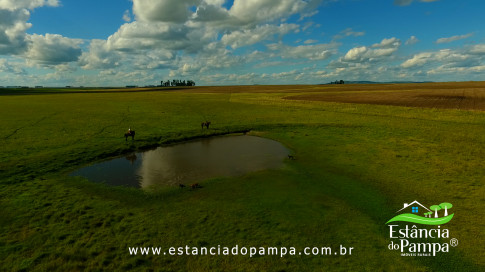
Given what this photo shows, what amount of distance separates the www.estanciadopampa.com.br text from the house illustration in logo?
573cm

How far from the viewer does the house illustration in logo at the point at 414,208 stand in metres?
13.8

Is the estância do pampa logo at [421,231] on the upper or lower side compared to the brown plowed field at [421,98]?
lower

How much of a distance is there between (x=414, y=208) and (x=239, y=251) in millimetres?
10990

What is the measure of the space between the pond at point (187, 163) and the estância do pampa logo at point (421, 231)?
10.6 meters

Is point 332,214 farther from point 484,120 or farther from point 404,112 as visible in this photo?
point 404,112

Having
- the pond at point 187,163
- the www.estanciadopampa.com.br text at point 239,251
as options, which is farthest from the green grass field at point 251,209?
the pond at point 187,163

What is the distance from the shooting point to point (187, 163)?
22922 mm

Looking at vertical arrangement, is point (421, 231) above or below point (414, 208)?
below

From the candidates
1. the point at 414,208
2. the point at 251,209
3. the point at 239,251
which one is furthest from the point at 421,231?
the point at 239,251

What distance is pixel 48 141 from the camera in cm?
2880

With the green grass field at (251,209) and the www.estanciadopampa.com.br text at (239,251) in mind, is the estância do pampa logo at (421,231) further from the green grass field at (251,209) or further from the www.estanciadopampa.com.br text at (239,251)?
the www.estanciadopampa.com.br text at (239,251)

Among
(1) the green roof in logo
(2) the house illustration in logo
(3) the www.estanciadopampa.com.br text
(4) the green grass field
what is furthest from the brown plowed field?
(3) the www.estanciadopampa.com.br text

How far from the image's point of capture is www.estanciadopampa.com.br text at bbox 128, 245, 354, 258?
10.5 metres

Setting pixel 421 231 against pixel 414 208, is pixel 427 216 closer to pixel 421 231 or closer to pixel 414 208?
pixel 414 208
